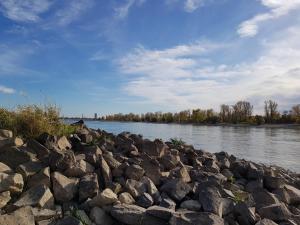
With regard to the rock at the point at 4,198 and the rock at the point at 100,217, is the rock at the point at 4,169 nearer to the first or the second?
the rock at the point at 4,198

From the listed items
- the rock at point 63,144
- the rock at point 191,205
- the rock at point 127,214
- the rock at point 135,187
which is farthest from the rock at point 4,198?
the rock at point 191,205

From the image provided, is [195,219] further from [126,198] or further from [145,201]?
[126,198]

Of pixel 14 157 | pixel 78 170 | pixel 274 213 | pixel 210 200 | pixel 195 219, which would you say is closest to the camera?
pixel 195 219

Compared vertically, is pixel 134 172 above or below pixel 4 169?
below

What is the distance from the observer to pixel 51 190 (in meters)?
6.91

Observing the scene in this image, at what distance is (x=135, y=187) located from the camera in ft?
24.4

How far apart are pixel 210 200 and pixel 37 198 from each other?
2.94 meters

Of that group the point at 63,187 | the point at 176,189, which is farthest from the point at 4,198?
the point at 176,189

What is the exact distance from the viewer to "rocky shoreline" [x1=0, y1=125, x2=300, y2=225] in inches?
245

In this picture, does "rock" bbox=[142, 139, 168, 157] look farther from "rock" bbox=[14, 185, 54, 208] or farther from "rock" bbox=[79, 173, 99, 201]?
"rock" bbox=[14, 185, 54, 208]

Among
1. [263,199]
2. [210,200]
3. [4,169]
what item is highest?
[4,169]

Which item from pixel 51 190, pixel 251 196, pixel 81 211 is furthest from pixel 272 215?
pixel 51 190

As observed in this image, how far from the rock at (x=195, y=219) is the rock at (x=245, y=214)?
701mm

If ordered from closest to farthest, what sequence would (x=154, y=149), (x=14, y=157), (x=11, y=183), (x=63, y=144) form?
1. (x=11, y=183)
2. (x=14, y=157)
3. (x=63, y=144)
4. (x=154, y=149)
